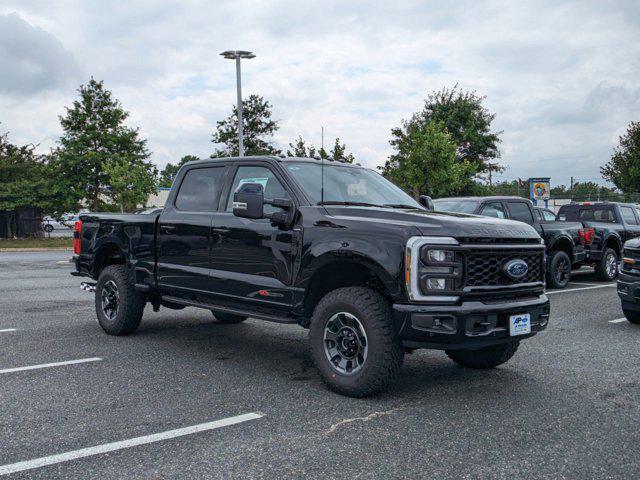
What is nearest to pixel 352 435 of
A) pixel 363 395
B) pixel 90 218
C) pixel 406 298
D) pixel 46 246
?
pixel 363 395

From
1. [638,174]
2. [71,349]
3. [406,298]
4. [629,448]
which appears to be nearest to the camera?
[629,448]

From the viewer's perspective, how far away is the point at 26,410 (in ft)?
15.3

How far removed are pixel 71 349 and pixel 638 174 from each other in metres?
42.8

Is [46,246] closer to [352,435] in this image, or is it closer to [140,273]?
[140,273]

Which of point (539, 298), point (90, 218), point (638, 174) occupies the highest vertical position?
point (638, 174)

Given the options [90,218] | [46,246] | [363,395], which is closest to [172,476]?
[363,395]

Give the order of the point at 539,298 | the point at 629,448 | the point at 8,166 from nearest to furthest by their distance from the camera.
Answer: the point at 629,448 < the point at 539,298 < the point at 8,166

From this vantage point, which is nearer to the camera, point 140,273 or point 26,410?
point 26,410

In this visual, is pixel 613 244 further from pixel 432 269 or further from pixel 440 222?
pixel 432 269

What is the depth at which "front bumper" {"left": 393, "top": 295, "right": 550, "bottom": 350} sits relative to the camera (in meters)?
4.51

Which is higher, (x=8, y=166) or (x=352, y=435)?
(x=8, y=166)

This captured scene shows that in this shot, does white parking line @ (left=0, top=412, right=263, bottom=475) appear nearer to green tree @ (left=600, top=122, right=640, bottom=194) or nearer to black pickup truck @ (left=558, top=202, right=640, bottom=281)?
black pickup truck @ (left=558, top=202, right=640, bottom=281)

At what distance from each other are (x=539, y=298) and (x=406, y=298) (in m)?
1.29

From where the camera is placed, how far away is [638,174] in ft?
138
